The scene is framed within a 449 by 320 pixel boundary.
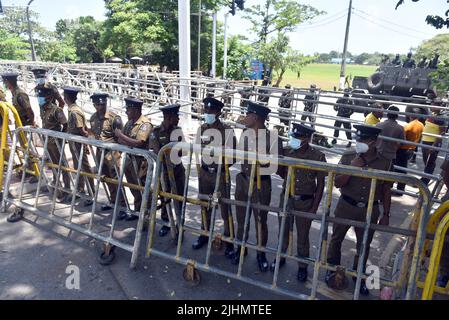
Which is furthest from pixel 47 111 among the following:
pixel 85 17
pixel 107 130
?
pixel 85 17

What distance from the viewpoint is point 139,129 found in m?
4.15

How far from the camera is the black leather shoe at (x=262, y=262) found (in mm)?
3486

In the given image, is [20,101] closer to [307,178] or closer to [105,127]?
[105,127]

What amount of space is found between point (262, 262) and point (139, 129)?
2.22m

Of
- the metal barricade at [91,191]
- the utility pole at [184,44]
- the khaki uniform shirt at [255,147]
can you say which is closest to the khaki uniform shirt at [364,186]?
the khaki uniform shirt at [255,147]

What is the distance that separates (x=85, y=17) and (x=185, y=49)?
121 feet

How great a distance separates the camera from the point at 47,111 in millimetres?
4992

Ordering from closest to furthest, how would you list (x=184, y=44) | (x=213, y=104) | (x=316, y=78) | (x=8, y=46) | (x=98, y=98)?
(x=213, y=104) < (x=98, y=98) < (x=184, y=44) < (x=8, y=46) < (x=316, y=78)

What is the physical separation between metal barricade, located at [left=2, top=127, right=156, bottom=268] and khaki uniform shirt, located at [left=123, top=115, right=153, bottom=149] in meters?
0.26

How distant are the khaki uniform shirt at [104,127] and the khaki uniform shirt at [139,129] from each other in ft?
1.32

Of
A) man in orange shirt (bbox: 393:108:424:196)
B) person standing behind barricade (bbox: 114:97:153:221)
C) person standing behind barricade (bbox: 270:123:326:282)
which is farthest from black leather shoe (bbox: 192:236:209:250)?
man in orange shirt (bbox: 393:108:424:196)

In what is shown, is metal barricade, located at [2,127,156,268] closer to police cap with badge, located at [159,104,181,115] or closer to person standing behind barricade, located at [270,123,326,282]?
police cap with badge, located at [159,104,181,115]

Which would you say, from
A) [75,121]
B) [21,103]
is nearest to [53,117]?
[75,121]
